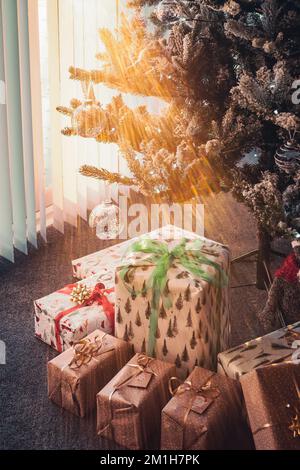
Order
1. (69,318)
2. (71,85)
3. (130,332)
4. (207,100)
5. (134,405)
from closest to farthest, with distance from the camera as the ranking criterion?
(134,405) < (130,332) < (69,318) < (207,100) < (71,85)

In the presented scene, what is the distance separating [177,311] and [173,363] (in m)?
0.17

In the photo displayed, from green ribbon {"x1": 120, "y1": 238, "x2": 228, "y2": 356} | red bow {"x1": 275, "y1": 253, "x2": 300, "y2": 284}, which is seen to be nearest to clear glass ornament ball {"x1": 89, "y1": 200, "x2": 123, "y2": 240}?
green ribbon {"x1": 120, "y1": 238, "x2": 228, "y2": 356}

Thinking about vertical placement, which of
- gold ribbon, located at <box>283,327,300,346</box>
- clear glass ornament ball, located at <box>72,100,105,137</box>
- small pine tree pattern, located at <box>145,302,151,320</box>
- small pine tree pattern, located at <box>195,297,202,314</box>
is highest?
clear glass ornament ball, located at <box>72,100,105,137</box>

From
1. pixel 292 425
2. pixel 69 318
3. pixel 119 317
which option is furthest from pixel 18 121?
pixel 292 425

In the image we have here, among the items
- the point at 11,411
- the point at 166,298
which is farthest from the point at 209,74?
the point at 11,411

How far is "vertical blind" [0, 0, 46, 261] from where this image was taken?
7.40 feet

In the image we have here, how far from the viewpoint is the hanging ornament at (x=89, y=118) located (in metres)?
1.81

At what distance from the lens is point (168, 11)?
1774mm

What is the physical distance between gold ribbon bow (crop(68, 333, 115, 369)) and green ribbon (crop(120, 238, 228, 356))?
0.49 ft

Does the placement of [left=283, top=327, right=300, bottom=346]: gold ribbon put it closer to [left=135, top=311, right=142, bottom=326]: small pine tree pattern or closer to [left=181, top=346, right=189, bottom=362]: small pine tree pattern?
[left=181, top=346, right=189, bottom=362]: small pine tree pattern

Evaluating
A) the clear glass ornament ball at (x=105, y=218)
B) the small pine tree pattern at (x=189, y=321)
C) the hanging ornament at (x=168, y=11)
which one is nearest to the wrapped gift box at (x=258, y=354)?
the small pine tree pattern at (x=189, y=321)

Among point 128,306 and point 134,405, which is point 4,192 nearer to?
point 128,306

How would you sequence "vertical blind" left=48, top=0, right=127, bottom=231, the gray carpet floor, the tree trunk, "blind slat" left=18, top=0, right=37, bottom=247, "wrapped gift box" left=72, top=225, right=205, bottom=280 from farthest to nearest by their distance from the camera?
1. "vertical blind" left=48, top=0, right=127, bottom=231
2. "blind slat" left=18, top=0, right=37, bottom=247
3. the tree trunk
4. "wrapped gift box" left=72, top=225, right=205, bottom=280
5. the gray carpet floor

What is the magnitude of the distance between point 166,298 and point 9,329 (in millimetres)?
749
